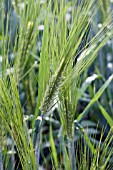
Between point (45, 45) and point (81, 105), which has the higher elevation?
point (45, 45)

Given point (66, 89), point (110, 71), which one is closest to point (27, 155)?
point (66, 89)

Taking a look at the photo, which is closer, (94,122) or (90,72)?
(94,122)

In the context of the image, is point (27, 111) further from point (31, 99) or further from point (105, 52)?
point (105, 52)

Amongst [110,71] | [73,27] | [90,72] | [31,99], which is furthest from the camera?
[90,72]

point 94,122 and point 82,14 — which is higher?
point 82,14

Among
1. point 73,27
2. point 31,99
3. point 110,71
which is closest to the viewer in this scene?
point 73,27

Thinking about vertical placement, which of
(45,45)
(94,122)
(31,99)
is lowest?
(94,122)

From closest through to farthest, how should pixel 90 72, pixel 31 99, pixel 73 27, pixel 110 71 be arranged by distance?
pixel 73 27, pixel 31 99, pixel 110 71, pixel 90 72

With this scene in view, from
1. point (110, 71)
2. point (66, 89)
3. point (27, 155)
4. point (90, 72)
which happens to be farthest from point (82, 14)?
point (90, 72)

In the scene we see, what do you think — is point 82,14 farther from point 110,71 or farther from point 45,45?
point 110,71
